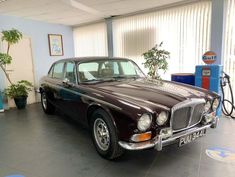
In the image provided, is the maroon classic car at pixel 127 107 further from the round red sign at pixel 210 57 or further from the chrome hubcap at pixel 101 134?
the round red sign at pixel 210 57

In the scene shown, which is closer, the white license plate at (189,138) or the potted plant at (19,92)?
the white license plate at (189,138)

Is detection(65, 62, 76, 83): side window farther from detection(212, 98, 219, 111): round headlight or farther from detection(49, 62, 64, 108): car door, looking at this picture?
detection(212, 98, 219, 111): round headlight

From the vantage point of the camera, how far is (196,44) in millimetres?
4410

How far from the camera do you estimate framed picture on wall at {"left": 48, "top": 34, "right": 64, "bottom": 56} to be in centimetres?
613

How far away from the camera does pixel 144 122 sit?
74.8 inches

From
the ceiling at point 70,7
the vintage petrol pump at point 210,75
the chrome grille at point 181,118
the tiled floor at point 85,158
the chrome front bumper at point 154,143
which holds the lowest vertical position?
the tiled floor at point 85,158

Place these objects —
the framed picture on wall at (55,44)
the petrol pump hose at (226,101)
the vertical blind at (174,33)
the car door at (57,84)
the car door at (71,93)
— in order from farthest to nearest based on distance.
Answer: the framed picture on wall at (55,44)
the vertical blind at (174,33)
the petrol pump hose at (226,101)
the car door at (57,84)
the car door at (71,93)

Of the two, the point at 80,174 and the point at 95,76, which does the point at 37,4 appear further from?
the point at 80,174

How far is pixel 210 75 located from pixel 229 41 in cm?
92

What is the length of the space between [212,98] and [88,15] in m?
4.16

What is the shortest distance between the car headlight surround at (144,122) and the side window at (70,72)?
4.86 feet

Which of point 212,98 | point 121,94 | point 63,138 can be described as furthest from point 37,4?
point 212,98

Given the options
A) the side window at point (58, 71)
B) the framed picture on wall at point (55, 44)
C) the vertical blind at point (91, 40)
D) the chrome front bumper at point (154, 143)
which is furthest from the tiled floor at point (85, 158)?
the vertical blind at point (91, 40)

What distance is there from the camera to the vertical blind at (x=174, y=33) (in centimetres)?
429
